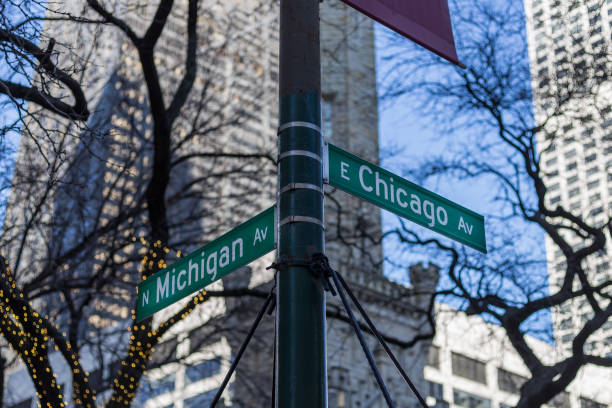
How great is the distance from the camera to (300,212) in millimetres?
5418

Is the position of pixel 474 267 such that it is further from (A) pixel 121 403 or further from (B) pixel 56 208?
(B) pixel 56 208

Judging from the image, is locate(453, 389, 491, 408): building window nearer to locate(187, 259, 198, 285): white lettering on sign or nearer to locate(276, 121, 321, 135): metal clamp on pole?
locate(187, 259, 198, 285): white lettering on sign

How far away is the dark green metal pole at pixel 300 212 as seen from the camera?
16.5ft

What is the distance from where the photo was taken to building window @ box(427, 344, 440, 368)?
53.8 metres

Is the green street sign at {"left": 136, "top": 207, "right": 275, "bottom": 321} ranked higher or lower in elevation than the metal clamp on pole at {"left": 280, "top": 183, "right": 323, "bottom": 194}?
lower

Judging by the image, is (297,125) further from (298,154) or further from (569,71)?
(569,71)

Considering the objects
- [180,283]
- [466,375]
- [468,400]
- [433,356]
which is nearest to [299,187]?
[180,283]

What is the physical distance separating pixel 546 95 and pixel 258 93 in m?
9.44

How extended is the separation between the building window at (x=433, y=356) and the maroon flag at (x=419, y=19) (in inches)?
1915

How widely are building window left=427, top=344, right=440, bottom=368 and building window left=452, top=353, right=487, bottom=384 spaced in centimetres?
120

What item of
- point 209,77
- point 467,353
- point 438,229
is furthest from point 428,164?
point 467,353

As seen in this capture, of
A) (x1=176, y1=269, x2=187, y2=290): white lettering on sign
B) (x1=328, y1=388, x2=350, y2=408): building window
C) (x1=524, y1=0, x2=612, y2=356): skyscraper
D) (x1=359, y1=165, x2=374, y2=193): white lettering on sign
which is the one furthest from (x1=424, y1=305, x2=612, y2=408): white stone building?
(x1=359, y1=165, x2=374, y2=193): white lettering on sign

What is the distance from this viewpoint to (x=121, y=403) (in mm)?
11875

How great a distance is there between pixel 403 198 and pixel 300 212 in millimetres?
1092
